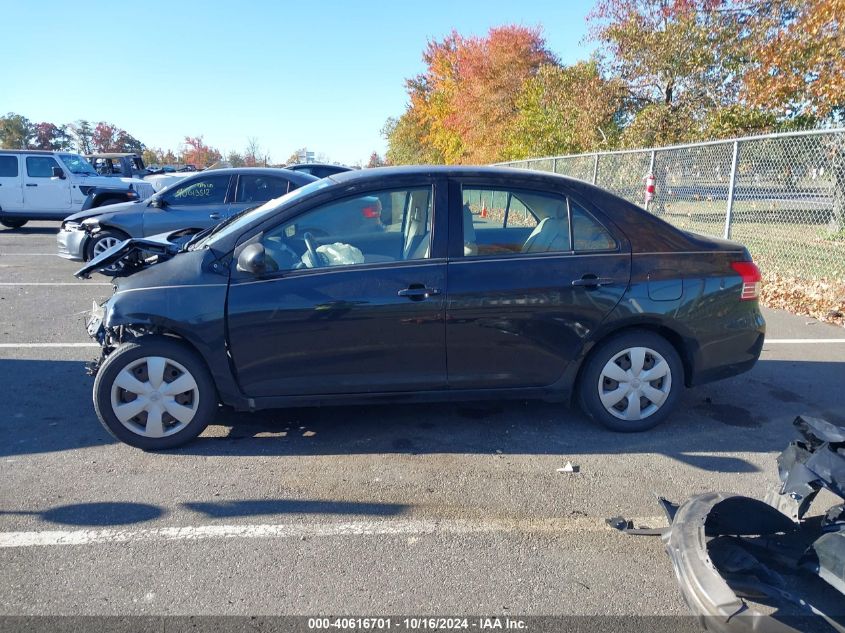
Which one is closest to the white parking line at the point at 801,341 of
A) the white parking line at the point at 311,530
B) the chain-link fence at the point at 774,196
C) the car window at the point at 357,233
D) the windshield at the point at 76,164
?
the chain-link fence at the point at 774,196

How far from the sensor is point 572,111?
65.6 ft

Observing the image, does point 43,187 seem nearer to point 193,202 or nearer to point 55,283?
point 55,283

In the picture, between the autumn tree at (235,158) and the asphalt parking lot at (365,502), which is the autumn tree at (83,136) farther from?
the asphalt parking lot at (365,502)

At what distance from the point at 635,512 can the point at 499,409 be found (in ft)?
4.93

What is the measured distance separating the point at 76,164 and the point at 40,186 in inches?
41.4

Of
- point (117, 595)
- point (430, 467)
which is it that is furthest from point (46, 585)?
point (430, 467)

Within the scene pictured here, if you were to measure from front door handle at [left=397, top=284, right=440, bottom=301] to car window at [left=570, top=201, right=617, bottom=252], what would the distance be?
1.03 m

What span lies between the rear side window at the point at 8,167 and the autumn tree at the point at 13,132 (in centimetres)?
5167

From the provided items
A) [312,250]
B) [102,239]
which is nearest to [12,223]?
[102,239]

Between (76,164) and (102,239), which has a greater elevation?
(76,164)

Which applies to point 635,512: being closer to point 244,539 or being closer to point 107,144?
point 244,539

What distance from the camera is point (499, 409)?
4.66m

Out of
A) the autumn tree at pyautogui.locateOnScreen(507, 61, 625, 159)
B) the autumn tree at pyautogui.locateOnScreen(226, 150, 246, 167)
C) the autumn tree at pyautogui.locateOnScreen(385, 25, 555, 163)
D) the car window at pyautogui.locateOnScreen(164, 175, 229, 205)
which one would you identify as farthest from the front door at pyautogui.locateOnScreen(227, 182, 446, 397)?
the autumn tree at pyautogui.locateOnScreen(226, 150, 246, 167)

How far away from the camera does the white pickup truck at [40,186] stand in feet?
51.2
